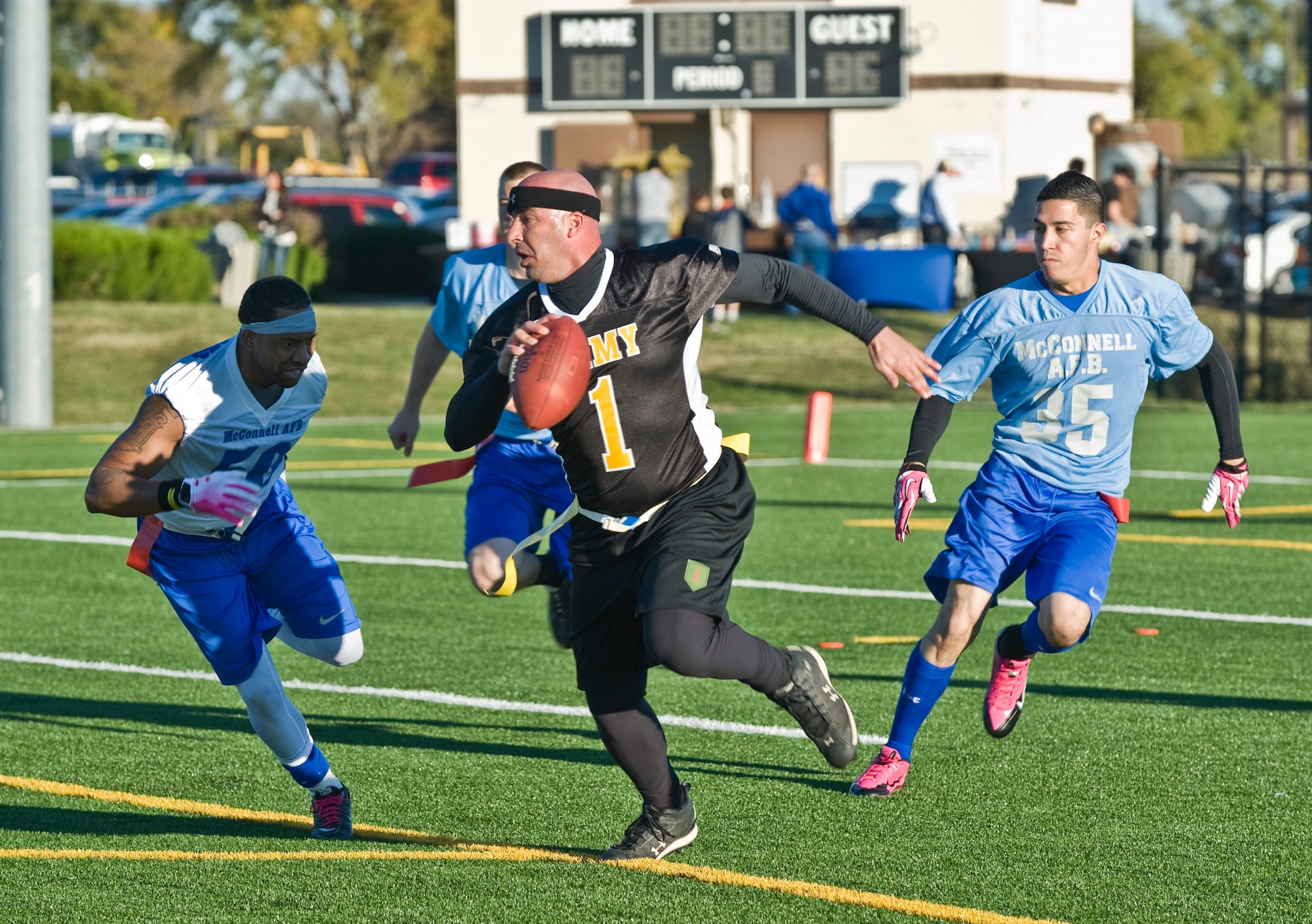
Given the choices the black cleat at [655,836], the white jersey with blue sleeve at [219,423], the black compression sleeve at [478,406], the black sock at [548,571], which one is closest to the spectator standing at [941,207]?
the black sock at [548,571]

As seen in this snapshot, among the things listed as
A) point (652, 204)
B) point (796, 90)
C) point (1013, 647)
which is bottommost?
point (1013, 647)

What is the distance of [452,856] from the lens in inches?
204

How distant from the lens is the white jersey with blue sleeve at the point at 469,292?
7289 mm

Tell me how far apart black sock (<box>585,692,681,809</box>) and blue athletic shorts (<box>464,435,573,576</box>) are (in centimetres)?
162

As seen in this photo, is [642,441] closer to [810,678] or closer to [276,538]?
[810,678]

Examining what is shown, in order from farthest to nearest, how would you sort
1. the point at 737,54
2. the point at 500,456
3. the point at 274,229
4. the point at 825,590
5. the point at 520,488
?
1. the point at 737,54
2. the point at 274,229
3. the point at 825,590
4. the point at 500,456
5. the point at 520,488

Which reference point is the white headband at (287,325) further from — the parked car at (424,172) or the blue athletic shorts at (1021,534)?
the parked car at (424,172)

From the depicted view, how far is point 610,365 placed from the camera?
16.6 ft

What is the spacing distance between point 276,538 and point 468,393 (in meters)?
1.18

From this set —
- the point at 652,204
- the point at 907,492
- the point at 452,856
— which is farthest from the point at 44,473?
the point at 907,492

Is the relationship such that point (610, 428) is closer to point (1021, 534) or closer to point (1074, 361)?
point (1021, 534)

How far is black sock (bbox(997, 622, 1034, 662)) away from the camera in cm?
607

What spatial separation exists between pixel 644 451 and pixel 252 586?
1.52 m

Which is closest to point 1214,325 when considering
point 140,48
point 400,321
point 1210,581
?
point 400,321
